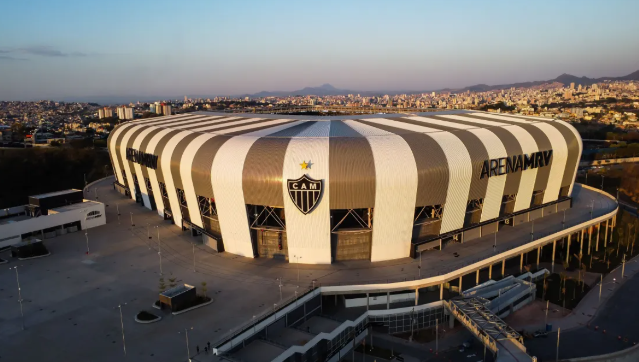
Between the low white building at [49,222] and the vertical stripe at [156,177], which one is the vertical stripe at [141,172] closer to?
the vertical stripe at [156,177]

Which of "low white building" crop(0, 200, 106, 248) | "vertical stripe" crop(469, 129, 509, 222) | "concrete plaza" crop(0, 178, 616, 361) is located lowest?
"concrete plaza" crop(0, 178, 616, 361)

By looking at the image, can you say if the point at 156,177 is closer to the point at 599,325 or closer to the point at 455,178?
the point at 455,178

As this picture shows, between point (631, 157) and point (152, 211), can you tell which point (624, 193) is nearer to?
point (631, 157)

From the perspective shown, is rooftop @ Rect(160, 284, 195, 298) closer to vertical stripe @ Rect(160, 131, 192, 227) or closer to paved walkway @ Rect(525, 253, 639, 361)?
vertical stripe @ Rect(160, 131, 192, 227)

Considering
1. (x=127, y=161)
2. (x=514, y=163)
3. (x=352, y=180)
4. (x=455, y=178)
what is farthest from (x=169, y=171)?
(x=514, y=163)

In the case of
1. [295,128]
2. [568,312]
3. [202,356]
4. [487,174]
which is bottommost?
[568,312]

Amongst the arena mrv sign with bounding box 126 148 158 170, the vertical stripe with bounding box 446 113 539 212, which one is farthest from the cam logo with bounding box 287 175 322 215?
the vertical stripe with bounding box 446 113 539 212

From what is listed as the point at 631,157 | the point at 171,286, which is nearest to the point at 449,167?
the point at 171,286

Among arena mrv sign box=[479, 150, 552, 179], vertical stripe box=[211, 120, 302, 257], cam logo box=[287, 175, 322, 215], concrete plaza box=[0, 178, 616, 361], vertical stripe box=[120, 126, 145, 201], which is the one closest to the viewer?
concrete plaza box=[0, 178, 616, 361]
